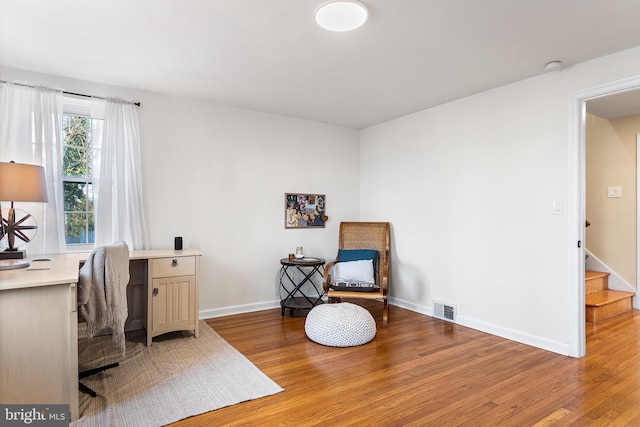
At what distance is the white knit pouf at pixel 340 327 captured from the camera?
3039 millimetres

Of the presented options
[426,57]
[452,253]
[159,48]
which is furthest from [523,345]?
[159,48]

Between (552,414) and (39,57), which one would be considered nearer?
(552,414)

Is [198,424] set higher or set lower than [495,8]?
lower

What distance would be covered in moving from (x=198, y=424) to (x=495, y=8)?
2859mm

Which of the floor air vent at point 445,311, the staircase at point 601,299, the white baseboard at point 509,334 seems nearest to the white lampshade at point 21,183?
the white baseboard at point 509,334

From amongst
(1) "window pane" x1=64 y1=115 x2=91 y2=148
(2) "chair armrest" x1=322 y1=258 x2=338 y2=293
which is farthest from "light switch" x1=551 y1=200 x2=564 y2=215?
(1) "window pane" x1=64 y1=115 x2=91 y2=148

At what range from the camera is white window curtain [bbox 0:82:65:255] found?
291 centimetres

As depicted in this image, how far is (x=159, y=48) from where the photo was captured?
262 cm

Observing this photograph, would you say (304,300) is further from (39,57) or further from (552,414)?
(39,57)

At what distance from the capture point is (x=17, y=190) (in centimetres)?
243

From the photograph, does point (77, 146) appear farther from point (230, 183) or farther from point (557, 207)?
point (557, 207)

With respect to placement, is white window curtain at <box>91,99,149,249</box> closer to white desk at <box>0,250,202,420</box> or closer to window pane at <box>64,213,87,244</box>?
window pane at <box>64,213,87,244</box>

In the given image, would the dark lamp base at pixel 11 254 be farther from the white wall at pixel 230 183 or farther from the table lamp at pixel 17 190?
the white wall at pixel 230 183

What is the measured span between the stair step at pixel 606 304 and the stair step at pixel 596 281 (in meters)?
0.05
